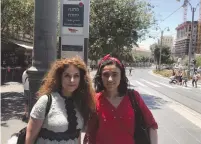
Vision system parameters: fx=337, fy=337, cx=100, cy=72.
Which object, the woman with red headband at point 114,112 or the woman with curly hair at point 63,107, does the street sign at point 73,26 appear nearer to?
the woman with red headband at point 114,112

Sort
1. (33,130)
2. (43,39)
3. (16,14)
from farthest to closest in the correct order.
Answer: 1. (16,14)
2. (43,39)
3. (33,130)

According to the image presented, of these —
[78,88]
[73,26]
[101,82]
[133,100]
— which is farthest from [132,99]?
[73,26]

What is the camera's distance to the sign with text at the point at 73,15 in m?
4.46

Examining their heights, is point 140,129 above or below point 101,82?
below

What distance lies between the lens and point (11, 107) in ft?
35.4

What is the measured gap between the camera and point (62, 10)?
4.51 meters

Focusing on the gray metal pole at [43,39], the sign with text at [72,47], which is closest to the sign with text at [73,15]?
the sign with text at [72,47]

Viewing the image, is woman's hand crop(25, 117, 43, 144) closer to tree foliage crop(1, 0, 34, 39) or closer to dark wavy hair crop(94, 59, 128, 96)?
dark wavy hair crop(94, 59, 128, 96)

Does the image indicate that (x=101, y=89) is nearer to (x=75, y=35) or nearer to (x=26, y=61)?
(x=75, y=35)

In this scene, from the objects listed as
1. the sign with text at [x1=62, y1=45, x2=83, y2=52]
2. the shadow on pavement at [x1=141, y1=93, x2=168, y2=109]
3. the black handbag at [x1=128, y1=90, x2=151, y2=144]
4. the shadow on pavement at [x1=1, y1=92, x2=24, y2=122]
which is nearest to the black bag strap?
the black handbag at [x1=128, y1=90, x2=151, y2=144]

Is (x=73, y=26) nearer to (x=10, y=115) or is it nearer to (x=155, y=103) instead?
(x=10, y=115)

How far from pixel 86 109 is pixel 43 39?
1.26 m

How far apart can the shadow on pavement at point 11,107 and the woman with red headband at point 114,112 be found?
589 cm

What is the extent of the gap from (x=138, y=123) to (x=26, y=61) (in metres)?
25.9
